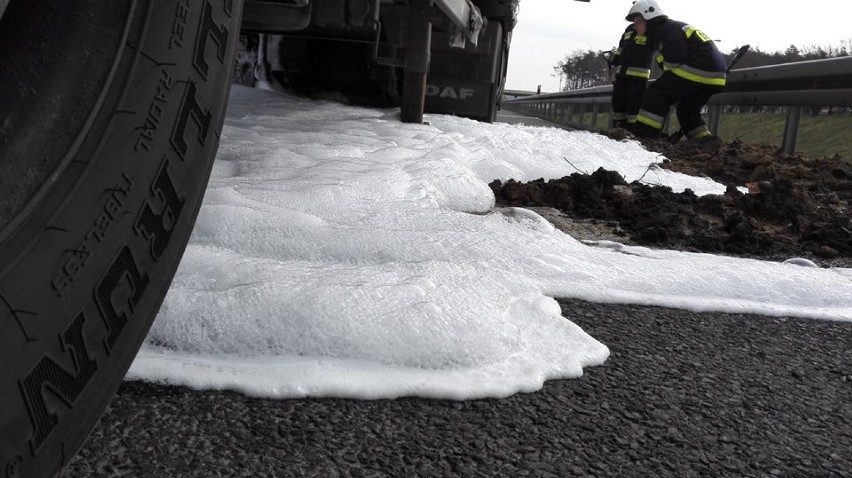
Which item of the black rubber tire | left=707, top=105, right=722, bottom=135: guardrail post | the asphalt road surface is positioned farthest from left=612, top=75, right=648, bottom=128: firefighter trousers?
the black rubber tire

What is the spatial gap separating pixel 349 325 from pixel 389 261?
21.8 inches

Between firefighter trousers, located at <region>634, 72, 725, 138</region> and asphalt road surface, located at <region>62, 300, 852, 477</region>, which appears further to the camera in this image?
firefighter trousers, located at <region>634, 72, 725, 138</region>

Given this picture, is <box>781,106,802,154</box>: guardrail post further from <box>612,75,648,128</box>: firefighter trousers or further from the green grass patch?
<box>612,75,648,128</box>: firefighter trousers

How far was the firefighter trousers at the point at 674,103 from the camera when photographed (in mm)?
8555

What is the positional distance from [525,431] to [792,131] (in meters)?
6.18

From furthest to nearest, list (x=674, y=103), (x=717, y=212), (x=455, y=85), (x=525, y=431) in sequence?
(x=674, y=103), (x=455, y=85), (x=717, y=212), (x=525, y=431)

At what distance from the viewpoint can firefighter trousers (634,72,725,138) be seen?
8.55 metres

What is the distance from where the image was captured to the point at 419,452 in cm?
112

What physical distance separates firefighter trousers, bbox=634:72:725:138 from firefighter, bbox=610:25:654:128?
1.22m

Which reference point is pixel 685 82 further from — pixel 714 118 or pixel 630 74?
pixel 630 74

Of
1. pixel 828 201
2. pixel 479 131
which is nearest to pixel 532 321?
pixel 828 201

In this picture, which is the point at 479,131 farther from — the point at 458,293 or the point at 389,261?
the point at 458,293

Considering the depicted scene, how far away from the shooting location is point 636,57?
390 inches

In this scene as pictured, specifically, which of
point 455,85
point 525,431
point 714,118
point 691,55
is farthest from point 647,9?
point 525,431
